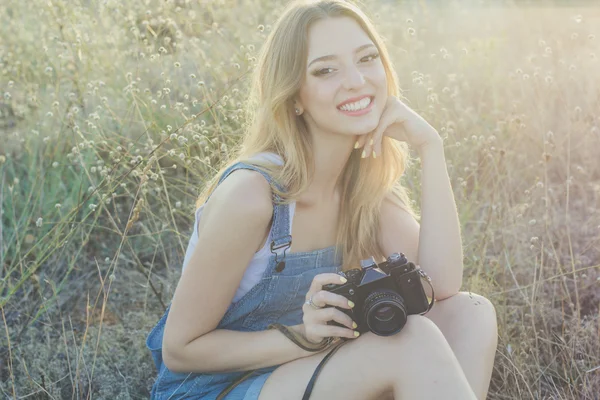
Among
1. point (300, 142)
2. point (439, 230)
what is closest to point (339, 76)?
point (300, 142)

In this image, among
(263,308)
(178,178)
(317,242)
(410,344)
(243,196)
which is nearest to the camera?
(410,344)

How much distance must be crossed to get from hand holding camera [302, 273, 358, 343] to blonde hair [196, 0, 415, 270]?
0.31 metres

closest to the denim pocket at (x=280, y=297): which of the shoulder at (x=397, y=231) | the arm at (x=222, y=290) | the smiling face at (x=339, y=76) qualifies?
the arm at (x=222, y=290)

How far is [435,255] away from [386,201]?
290 mm

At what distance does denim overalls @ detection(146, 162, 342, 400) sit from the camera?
7.11ft

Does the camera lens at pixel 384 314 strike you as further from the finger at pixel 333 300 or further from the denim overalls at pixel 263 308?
the denim overalls at pixel 263 308

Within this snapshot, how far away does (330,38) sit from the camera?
2.31 m

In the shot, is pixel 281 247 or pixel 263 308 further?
pixel 263 308

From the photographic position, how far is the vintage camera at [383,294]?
6.43ft

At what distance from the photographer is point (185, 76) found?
14.7 ft

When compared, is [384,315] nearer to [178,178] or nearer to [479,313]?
[479,313]

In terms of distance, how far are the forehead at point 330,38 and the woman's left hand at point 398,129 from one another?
27cm

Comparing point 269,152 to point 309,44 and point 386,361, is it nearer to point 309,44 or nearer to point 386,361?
point 309,44

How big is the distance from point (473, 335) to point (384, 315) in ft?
1.43
